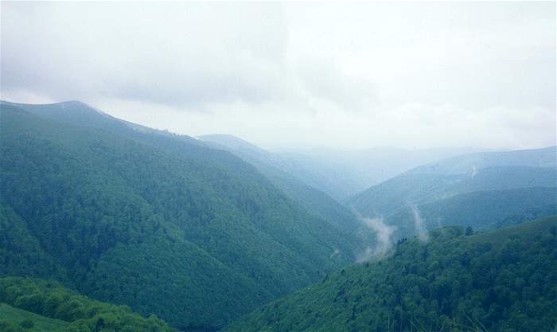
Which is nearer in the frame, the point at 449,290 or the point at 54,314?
the point at 54,314

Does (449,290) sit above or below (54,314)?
above

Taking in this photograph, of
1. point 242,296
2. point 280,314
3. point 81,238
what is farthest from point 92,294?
point 280,314

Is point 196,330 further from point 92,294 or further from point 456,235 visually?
point 456,235

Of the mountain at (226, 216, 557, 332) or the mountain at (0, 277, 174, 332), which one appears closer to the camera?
the mountain at (0, 277, 174, 332)

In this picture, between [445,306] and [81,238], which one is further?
[81,238]
